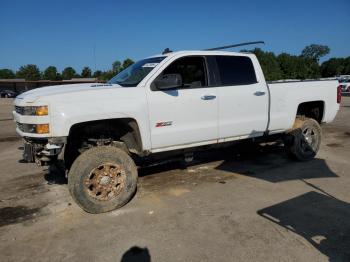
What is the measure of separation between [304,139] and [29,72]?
123449 mm

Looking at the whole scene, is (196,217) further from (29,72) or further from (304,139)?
(29,72)

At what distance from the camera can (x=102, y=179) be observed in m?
4.77

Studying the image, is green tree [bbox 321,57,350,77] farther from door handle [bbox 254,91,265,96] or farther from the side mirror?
the side mirror

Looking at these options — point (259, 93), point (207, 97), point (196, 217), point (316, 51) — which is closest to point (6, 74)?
point (316, 51)

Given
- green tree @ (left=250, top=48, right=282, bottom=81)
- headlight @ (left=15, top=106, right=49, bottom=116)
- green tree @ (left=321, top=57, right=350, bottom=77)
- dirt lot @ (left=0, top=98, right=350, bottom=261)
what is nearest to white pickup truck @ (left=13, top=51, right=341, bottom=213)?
headlight @ (left=15, top=106, right=49, bottom=116)

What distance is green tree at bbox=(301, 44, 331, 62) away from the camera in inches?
4309

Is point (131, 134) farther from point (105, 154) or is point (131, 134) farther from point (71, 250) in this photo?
point (71, 250)

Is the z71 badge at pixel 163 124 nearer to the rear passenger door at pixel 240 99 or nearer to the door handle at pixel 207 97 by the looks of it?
the door handle at pixel 207 97

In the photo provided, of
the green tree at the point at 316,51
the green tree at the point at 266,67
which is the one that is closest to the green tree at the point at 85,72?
the green tree at the point at 316,51

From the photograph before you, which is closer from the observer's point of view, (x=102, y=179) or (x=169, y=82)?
(x=102, y=179)

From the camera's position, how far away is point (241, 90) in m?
5.88

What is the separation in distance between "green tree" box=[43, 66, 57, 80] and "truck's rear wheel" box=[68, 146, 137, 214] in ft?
367

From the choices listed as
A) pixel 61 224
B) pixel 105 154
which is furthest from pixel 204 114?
pixel 61 224

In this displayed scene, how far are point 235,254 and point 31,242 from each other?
2.22 meters
